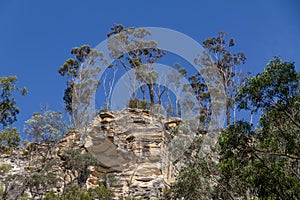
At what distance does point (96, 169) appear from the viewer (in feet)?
68.1

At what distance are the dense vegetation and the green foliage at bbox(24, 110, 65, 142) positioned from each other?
0.18 ft

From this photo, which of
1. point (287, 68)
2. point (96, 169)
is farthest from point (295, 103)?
point (96, 169)

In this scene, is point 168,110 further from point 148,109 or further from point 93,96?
point 93,96

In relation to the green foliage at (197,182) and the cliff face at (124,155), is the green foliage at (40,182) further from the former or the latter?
the green foliage at (197,182)

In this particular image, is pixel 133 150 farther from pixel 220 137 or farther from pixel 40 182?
pixel 220 137

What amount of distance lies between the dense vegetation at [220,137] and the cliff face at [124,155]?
0.76 metres

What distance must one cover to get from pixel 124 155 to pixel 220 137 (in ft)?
46.8

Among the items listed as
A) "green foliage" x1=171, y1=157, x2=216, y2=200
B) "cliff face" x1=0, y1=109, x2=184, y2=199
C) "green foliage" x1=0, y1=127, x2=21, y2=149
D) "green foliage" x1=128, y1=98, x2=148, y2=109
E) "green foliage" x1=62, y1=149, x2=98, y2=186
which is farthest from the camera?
"green foliage" x1=128, y1=98, x2=148, y2=109

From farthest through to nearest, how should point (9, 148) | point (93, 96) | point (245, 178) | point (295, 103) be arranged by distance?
point (93, 96) → point (9, 148) → point (245, 178) → point (295, 103)

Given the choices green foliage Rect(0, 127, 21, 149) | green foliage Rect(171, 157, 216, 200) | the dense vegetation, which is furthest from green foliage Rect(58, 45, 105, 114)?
green foliage Rect(171, 157, 216, 200)

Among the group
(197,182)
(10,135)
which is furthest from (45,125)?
(197,182)

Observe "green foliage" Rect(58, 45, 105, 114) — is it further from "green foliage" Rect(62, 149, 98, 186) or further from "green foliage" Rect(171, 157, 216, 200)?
"green foliage" Rect(171, 157, 216, 200)

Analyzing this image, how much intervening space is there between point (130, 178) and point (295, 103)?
14.2m

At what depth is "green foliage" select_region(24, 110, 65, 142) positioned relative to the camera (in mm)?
20891
